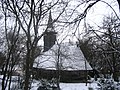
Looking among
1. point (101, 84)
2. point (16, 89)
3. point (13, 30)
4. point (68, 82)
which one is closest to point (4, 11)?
point (13, 30)

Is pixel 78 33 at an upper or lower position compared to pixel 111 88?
upper

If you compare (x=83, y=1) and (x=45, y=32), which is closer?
(x=83, y=1)

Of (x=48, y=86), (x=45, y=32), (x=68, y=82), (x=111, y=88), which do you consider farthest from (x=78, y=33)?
(x=68, y=82)

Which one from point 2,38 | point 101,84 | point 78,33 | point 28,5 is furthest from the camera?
point 2,38

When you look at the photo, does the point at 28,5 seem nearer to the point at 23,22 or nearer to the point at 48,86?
the point at 23,22

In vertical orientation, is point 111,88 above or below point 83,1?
below

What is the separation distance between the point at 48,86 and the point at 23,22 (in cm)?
926

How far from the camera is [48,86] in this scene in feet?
66.9

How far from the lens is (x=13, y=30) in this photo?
49.4ft

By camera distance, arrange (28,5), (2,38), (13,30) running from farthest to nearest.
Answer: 1. (2,38)
2. (13,30)
3. (28,5)

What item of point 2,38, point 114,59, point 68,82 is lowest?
point 68,82

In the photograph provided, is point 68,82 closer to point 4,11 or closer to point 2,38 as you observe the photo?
point 2,38

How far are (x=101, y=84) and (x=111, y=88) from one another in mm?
822

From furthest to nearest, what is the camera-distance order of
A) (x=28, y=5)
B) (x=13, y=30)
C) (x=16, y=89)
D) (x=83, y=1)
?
(x=16, y=89) < (x=13, y=30) < (x=28, y=5) < (x=83, y=1)
